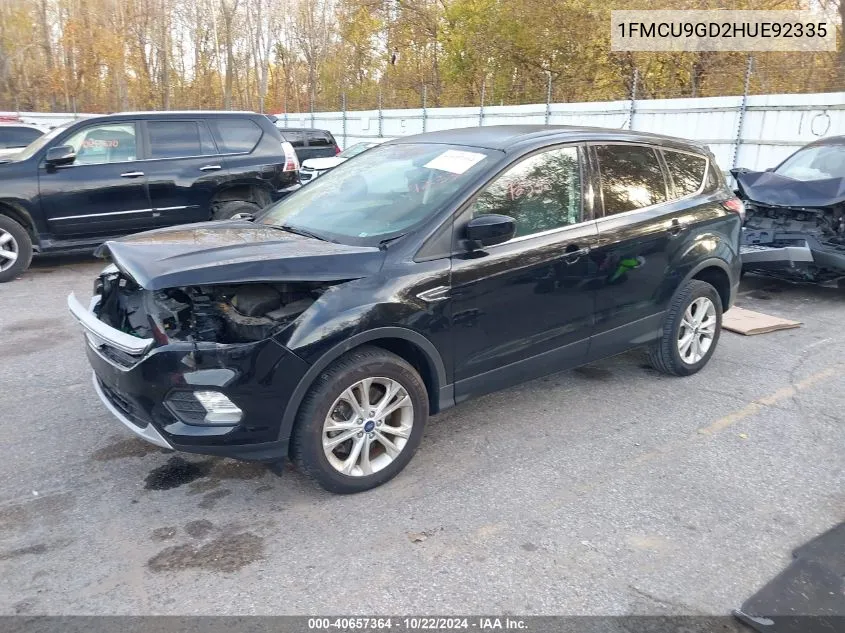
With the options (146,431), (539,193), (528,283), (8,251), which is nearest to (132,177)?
(8,251)

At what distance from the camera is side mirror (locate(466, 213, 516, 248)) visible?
355cm

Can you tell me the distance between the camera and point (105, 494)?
343 cm

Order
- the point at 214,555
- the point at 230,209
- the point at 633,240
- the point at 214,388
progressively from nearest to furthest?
the point at 214,555, the point at 214,388, the point at 633,240, the point at 230,209

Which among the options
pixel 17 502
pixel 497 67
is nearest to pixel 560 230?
pixel 17 502

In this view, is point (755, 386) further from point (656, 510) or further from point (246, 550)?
point (246, 550)

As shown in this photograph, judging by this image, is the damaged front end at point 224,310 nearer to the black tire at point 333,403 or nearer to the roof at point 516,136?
the black tire at point 333,403

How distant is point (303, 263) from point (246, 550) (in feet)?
4.40

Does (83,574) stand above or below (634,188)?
below

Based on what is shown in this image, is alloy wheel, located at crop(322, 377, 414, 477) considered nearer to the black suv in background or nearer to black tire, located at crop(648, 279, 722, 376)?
black tire, located at crop(648, 279, 722, 376)

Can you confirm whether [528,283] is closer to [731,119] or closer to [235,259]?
[235,259]

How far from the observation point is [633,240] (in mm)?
4414

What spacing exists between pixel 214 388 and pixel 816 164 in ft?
25.3

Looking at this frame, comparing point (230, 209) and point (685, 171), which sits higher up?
point (685, 171)

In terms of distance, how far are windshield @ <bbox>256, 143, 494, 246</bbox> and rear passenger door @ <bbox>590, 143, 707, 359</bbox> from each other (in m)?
0.97
